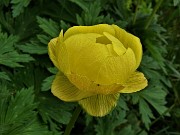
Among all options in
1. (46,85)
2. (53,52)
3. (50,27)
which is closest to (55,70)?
(46,85)

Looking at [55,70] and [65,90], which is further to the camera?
[55,70]

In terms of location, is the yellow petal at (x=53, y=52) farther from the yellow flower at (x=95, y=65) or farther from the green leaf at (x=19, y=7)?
the green leaf at (x=19, y=7)

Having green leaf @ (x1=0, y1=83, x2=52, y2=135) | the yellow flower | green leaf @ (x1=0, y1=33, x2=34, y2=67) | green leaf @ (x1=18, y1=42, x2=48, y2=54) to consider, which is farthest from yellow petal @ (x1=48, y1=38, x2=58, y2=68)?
green leaf @ (x1=18, y1=42, x2=48, y2=54)

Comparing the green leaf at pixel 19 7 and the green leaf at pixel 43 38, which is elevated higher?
the green leaf at pixel 19 7

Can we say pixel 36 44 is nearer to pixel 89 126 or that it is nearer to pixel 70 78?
pixel 89 126

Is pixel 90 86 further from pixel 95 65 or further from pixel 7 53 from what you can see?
pixel 7 53

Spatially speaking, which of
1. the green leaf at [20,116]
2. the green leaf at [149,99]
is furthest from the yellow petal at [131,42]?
the green leaf at [149,99]

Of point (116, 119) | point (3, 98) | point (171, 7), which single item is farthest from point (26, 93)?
point (171, 7)
